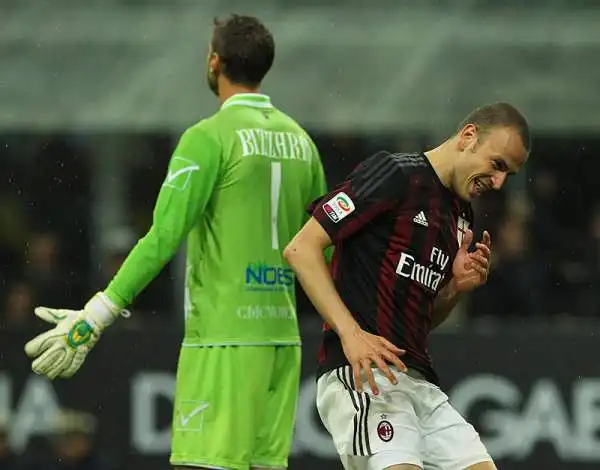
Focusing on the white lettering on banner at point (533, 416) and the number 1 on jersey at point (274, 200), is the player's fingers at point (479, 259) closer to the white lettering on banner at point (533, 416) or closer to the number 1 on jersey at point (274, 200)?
the number 1 on jersey at point (274, 200)

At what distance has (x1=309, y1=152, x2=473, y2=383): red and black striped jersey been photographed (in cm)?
559

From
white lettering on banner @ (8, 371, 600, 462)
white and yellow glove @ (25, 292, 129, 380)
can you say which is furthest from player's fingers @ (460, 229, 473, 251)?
white lettering on banner @ (8, 371, 600, 462)

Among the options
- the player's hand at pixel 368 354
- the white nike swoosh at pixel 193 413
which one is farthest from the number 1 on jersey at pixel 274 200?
the player's hand at pixel 368 354

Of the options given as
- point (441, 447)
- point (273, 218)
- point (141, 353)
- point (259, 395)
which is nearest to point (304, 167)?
point (273, 218)

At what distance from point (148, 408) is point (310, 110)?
9.35ft

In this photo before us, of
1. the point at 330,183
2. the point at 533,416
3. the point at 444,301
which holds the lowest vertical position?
the point at 533,416

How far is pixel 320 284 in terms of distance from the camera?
546 centimetres

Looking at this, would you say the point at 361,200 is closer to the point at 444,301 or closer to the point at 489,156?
the point at 489,156

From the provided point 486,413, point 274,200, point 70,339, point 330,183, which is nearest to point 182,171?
point 274,200

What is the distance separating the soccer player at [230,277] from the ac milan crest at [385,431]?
3.64 ft

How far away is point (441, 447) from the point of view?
567 centimetres

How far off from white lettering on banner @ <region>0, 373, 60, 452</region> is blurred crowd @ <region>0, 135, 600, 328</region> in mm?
849

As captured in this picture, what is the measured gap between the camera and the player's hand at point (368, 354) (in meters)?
5.35

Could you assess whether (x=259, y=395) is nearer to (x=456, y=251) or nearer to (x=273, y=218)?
(x=273, y=218)
